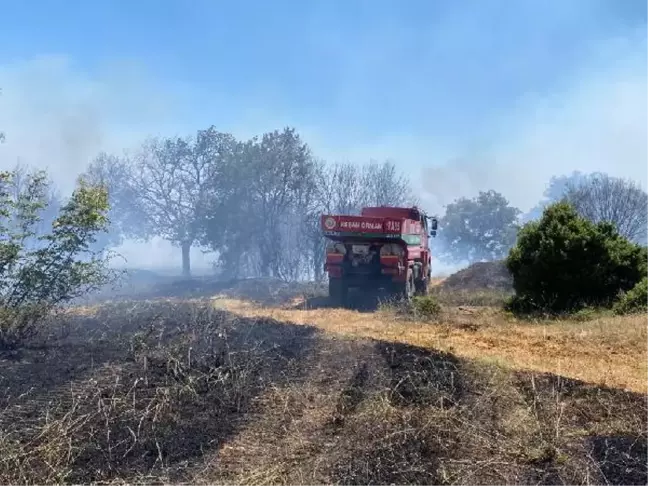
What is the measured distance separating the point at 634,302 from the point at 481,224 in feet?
139

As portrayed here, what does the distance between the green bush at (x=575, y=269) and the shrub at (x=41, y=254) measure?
998 centimetres

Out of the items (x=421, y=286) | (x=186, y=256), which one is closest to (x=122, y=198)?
(x=186, y=256)

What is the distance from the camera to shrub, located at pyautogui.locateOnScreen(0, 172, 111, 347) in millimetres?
7637

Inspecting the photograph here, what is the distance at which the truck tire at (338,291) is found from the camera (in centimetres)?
1562

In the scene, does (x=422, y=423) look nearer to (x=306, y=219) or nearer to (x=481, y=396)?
(x=481, y=396)

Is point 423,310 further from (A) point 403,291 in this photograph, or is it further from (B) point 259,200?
(B) point 259,200

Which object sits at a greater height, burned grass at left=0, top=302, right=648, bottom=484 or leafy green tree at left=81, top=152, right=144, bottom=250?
leafy green tree at left=81, top=152, right=144, bottom=250

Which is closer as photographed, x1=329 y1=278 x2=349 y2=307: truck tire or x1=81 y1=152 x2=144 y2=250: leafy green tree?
x1=329 y1=278 x2=349 y2=307: truck tire

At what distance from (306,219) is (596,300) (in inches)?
856

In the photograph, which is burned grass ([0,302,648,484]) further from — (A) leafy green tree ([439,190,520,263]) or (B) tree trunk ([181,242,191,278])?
(A) leafy green tree ([439,190,520,263])

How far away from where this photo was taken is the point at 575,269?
1366 cm

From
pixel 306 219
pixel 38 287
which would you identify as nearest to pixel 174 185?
pixel 306 219

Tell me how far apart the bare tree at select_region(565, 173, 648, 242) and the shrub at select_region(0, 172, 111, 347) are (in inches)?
1245

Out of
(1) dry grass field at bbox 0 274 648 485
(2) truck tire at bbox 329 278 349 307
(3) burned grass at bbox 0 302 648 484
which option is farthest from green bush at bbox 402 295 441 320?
(3) burned grass at bbox 0 302 648 484
